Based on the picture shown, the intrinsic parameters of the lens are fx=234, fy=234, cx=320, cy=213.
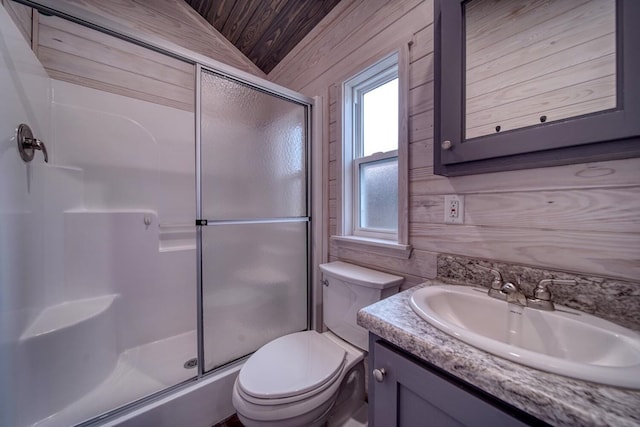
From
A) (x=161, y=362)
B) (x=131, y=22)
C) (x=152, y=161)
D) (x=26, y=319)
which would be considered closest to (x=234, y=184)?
(x=152, y=161)

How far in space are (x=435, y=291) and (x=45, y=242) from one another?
199 cm

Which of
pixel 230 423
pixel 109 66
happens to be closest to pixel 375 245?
pixel 230 423

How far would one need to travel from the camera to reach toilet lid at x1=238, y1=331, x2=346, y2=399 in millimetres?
899

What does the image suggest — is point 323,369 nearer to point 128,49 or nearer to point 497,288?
point 497,288

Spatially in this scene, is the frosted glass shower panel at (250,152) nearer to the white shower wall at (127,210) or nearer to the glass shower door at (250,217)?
the glass shower door at (250,217)

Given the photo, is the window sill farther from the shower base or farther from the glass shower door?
the shower base

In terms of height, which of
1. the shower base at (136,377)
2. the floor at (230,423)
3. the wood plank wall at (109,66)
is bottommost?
the floor at (230,423)

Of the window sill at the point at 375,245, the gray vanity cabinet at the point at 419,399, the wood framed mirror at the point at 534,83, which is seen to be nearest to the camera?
the gray vanity cabinet at the point at 419,399

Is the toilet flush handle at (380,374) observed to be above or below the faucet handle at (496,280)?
below

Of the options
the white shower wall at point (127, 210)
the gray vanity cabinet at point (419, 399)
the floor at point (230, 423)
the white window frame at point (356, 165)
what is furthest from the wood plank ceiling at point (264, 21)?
the floor at point (230, 423)

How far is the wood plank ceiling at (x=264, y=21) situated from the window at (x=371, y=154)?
0.62 meters

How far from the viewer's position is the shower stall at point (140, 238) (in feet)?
3.42

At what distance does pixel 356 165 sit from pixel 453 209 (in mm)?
679

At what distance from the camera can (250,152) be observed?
1.40m
